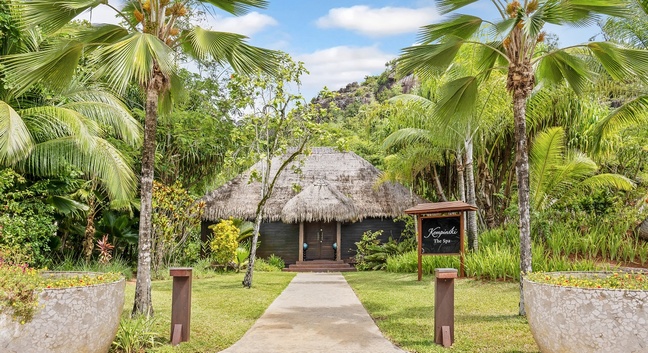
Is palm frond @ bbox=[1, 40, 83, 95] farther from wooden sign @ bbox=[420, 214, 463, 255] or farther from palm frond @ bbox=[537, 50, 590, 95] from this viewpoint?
wooden sign @ bbox=[420, 214, 463, 255]

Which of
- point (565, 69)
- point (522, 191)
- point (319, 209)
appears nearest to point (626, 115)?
point (565, 69)

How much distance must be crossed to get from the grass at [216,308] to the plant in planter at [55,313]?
0.97m

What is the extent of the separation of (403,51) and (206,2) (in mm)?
2984

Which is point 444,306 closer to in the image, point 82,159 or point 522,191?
point 522,191

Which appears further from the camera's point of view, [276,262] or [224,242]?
[276,262]

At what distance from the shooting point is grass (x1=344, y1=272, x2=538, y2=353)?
554 centimetres

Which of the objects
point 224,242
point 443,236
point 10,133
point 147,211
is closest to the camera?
point 147,211

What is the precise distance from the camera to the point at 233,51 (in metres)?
6.27

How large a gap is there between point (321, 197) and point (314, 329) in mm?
11289

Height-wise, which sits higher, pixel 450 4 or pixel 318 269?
pixel 450 4

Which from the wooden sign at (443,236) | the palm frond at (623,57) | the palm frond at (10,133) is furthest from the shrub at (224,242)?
the palm frond at (623,57)

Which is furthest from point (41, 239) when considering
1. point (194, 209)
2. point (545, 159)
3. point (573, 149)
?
point (573, 149)

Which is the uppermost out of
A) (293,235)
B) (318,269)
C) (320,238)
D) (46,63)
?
(46,63)

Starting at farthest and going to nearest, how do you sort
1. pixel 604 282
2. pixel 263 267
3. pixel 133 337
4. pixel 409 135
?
pixel 263 267 → pixel 409 135 → pixel 133 337 → pixel 604 282
